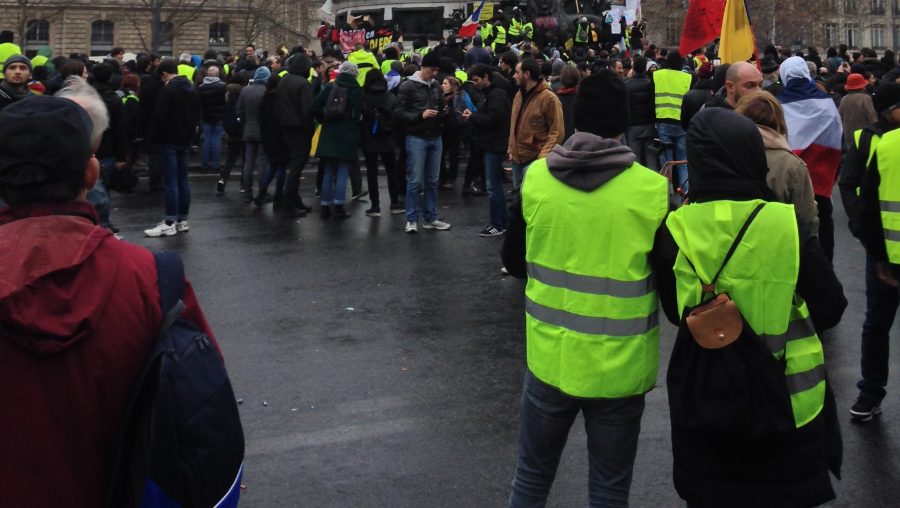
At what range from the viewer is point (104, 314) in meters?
2.62

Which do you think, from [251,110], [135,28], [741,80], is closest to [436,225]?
[251,110]

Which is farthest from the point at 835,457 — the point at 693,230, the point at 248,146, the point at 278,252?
the point at 248,146

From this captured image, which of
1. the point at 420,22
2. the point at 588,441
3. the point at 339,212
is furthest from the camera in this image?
the point at 420,22

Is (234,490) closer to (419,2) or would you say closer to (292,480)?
(292,480)

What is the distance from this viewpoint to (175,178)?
12.4 meters

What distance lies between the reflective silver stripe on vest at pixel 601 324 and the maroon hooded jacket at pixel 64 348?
71.0 inches

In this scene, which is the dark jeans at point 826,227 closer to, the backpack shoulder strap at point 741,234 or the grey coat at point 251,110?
the backpack shoulder strap at point 741,234

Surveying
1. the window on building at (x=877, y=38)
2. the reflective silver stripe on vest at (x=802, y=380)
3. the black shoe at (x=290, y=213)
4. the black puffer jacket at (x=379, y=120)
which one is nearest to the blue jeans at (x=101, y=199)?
the black shoe at (x=290, y=213)

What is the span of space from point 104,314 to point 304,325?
6245mm

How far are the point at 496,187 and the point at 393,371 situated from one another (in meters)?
4.87

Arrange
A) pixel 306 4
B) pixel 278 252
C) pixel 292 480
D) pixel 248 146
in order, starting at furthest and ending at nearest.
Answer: pixel 306 4
pixel 248 146
pixel 278 252
pixel 292 480

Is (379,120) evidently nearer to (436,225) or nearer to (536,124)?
(436,225)

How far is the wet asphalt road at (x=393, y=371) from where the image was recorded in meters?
5.60

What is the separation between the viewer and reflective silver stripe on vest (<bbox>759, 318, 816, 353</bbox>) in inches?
149
